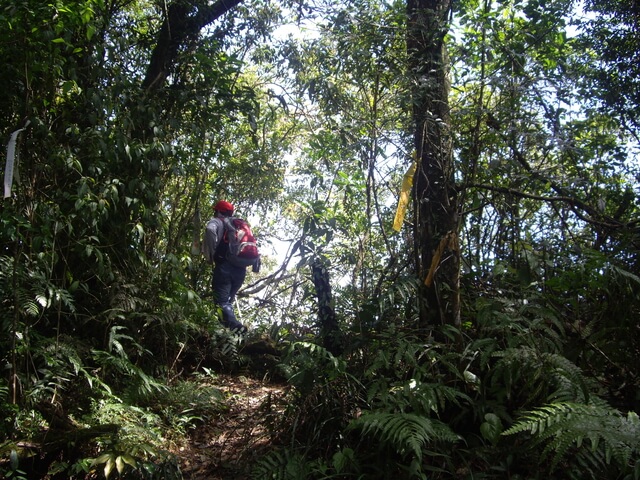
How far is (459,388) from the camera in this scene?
3.62m

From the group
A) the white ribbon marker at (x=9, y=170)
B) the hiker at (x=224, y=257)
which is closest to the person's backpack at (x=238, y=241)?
the hiker at (x=224, y=257)

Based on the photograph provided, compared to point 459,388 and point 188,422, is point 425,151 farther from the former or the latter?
point 188,422

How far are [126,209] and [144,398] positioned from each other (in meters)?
Result: 1.85

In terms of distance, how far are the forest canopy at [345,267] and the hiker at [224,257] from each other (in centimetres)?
38

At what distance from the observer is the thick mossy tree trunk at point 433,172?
13.5 ft

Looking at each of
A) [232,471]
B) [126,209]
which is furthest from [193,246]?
[232,471]

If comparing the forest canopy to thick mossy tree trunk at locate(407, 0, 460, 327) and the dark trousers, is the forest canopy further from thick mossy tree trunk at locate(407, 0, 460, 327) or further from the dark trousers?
the dark trousers

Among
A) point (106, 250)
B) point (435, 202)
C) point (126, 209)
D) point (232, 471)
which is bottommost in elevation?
point (232, 471)

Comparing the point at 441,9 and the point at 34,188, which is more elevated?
the point at 441,9

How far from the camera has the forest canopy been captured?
3.39 metres

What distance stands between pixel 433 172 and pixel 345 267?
6.24 ft

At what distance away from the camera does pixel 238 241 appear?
6.76 metres

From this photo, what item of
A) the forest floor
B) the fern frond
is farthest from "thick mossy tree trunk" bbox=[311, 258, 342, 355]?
the fern frond

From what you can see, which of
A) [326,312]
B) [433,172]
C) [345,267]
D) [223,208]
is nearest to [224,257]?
[223,208]
